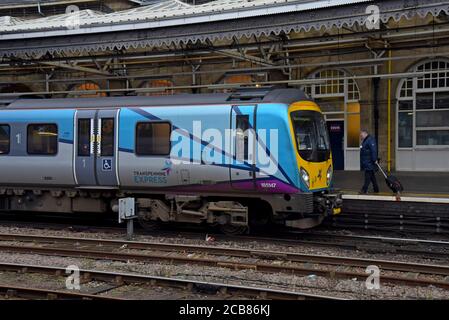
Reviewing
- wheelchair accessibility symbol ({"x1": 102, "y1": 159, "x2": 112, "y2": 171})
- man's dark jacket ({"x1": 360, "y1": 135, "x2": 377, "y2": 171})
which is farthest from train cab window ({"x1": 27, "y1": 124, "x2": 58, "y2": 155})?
man's dark jacket ({"x1": 360, "y1": 135, "x2": 377, "y2": 171})

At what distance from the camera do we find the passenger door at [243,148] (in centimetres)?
1133

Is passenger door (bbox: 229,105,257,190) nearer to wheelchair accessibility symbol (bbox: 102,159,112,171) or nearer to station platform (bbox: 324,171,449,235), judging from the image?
wheelchair accessibility symbol (bbox: 102,159,112,171)

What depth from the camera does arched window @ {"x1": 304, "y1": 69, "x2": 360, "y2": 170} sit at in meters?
19.9

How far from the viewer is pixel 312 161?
456 inches

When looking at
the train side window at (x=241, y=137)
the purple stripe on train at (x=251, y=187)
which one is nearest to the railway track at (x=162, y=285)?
the purple stripe on train at (x=251, y=187)

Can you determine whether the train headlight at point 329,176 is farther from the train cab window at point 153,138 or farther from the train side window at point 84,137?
the train side window at point 84,137

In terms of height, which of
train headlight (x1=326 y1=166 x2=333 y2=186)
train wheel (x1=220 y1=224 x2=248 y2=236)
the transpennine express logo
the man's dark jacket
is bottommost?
train wheel (x1=220 y1=224 x2=248 y2=236)

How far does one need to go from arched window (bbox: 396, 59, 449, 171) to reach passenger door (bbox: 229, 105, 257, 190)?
9323mm

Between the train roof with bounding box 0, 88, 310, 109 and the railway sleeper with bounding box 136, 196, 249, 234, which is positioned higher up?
the train roof with bounding box 0, 88, 310, 109

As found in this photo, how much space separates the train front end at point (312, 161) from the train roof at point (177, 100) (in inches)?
13.0

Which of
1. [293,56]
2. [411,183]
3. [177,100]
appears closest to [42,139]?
[177,100]

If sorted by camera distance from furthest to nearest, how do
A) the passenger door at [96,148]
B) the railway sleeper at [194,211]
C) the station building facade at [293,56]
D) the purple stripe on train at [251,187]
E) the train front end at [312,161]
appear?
the station building facade at [293,56] → the passenger door at [96,148] → the railway sleeper at [194,211] → the train front end at [312,161] → the purple stripe on train at [251,187]

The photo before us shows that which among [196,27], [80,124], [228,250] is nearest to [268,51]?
[196,27]
